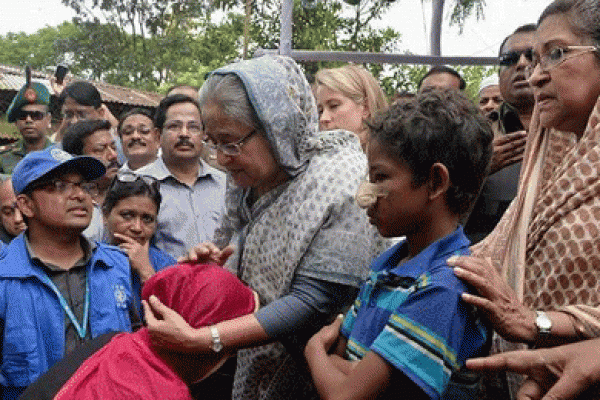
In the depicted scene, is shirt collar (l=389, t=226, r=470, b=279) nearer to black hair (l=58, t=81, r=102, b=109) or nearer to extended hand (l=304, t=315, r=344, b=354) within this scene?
extended hand (l=304, t=315, r=344, b=354)

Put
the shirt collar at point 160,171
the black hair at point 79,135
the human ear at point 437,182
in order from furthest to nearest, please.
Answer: the black hair at point 79,135
the shirt collar at point 160,171
the human ear at point 437,182

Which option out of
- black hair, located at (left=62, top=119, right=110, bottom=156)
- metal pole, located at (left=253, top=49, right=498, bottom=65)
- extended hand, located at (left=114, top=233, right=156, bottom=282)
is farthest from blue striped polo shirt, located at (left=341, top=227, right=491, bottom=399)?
black hair, located at (left=62, top=119, right=110, bottom=156)

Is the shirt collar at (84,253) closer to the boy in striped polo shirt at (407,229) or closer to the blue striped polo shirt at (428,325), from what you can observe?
the boy in striped polo shirt at (407,229)

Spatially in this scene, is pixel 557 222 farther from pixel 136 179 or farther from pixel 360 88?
pixel 136 179

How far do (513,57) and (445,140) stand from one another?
1527 millimetres

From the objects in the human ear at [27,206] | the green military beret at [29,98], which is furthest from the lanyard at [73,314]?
the green military beret at [29,98]

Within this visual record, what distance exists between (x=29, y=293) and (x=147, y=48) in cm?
2977

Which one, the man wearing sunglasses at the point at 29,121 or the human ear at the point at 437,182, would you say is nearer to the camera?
the human ear at the point at 437,182

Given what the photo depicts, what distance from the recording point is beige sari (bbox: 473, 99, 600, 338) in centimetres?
167

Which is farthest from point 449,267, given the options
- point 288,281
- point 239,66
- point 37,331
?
point 37,331

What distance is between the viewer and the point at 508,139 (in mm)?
2889

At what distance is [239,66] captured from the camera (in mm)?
2383

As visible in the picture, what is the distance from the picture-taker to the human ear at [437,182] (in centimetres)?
187

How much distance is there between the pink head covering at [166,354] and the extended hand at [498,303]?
783 mm
